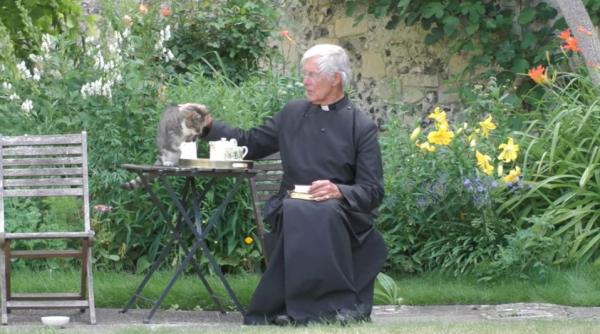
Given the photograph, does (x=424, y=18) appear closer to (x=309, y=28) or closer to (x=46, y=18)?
(x=309, y=28)

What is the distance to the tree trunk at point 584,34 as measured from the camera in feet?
29.6

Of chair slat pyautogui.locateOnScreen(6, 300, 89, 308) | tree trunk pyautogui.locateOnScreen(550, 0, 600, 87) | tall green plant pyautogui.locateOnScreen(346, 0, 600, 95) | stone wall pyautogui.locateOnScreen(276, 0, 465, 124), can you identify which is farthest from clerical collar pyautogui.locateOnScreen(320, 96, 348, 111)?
stone wall pyautogui.locateOnScreen(276, 0, 465, 124)

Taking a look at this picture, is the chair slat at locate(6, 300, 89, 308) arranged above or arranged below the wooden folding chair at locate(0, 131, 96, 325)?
below

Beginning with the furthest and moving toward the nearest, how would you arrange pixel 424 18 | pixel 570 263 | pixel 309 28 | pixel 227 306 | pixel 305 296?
1. pixel 309 28
2. pixel 424 18
3. pixel 570 263
4. pixel 227 306
5. pixel 305 296

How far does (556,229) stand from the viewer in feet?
26.9

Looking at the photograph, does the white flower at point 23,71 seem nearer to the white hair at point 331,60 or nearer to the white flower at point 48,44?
the white flower at point 48,44

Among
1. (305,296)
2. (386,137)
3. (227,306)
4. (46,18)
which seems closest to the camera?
(305,296)

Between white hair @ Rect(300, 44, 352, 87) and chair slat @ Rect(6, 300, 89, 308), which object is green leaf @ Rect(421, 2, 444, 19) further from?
chair slat @ Rect(6, 300, 89, 308)

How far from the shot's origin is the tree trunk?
9031mm

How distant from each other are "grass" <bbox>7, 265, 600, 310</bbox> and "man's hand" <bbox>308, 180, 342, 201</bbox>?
4.03 ft

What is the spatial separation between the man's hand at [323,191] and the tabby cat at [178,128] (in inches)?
31.7

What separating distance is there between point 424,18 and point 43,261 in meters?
4.97

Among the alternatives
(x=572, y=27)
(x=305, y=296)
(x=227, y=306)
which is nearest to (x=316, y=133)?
(x=305, y=296)

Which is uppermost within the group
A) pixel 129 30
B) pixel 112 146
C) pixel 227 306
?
pixel 129 30
